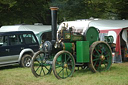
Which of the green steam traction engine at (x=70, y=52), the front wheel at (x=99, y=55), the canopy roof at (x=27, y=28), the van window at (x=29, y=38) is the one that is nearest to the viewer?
the green steam traction engine at (x=70, y=52)

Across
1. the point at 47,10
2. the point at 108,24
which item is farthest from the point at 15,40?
the point at 47,10

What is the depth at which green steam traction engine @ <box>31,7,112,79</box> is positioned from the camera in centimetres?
897

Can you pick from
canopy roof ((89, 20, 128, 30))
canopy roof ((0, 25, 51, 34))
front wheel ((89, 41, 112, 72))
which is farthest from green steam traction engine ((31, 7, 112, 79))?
canopy roof ((0, 25, 51, 34))

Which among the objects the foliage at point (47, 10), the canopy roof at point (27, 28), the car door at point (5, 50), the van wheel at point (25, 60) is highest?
the foliage at point (47, 10)

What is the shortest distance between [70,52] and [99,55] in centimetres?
122

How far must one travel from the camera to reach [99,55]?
398 inches

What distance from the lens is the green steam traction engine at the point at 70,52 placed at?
8969 millimetres

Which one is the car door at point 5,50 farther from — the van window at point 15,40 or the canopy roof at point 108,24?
the canopy roof at point 108,24

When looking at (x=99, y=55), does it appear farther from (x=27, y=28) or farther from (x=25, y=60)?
→ (x=27, y=28)

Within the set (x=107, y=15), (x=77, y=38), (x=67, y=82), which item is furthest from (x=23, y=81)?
(x=107, y=15)

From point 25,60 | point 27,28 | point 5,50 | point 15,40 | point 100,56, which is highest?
point 27,28

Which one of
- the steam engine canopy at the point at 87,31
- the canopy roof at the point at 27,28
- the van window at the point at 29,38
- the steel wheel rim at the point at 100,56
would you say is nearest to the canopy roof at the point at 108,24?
the van window at the point at 29,38

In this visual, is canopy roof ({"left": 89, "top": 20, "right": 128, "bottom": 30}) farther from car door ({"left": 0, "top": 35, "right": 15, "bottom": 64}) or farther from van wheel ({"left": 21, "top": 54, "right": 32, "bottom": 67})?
car door ({"left": 0, "top": 35, "right": 15, "bottom": 64})

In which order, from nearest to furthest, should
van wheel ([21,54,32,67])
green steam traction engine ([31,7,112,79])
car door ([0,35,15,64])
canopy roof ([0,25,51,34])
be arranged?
green steam traction engine ([31,7,112,79]), car door ([0,35,15,64]), van wheel ([21,54,32,67]), canopy roof ([0,25,51,34])
